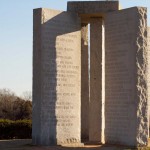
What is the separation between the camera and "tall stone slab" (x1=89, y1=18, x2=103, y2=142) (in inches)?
680

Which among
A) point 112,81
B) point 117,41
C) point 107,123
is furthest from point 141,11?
point 107,123

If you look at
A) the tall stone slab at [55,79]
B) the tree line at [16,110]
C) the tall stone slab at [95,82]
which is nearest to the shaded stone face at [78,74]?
the tall stone slab at [55,79]

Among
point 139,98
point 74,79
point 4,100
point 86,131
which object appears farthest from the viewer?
point 4,100

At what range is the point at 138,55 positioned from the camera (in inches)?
595

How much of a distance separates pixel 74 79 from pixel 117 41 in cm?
200

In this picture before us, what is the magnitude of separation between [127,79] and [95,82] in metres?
2.25

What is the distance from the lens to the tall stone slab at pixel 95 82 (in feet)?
56.7

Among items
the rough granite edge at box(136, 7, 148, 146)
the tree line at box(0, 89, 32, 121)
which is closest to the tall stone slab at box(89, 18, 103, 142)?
the rough granite edge at box(136, 7, 148, 146)

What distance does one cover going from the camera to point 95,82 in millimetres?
17375

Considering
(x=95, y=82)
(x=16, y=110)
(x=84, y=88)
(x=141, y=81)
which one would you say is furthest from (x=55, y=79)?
(x=16, y=110)

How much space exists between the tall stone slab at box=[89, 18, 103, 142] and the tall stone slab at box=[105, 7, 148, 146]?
100 centimetres

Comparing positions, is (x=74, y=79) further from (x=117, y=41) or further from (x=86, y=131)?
(x=86, y=131)

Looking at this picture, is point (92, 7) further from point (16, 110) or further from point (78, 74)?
point (16, 110)

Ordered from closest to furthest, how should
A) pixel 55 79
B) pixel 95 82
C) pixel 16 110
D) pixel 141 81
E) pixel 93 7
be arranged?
pixel 141 81, pixel 55 79, pixel 93 7, pixel 95 82, pixel 16 110
